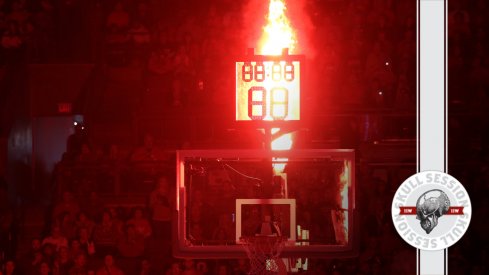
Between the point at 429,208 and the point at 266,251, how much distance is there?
226 cm

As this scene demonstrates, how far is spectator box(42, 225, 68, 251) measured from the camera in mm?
11438

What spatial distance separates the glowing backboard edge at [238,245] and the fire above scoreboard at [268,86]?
393 millimetres

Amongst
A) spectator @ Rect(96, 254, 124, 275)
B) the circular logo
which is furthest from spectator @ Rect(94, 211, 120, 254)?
Result: the circular logo

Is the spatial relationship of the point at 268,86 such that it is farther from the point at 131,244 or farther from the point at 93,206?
the point at 93,206

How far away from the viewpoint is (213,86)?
43.7 ft

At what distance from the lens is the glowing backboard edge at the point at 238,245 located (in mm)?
8906

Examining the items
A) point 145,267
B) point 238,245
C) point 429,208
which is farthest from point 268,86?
point 145,267

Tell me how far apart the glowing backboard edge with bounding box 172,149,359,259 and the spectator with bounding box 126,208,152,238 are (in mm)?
2576

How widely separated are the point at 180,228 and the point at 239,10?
219 inches

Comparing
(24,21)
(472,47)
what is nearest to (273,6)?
(472,47)

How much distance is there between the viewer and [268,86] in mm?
8758

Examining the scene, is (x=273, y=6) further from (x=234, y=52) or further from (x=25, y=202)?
(x=25, y=202)

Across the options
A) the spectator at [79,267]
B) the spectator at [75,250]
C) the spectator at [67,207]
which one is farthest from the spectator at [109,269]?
the spectator at [67,207]

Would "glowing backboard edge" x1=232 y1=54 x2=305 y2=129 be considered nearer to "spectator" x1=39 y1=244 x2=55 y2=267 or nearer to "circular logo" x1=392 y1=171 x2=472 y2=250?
"circular logo" x1=392 y1=171 x2=472 y2=250
